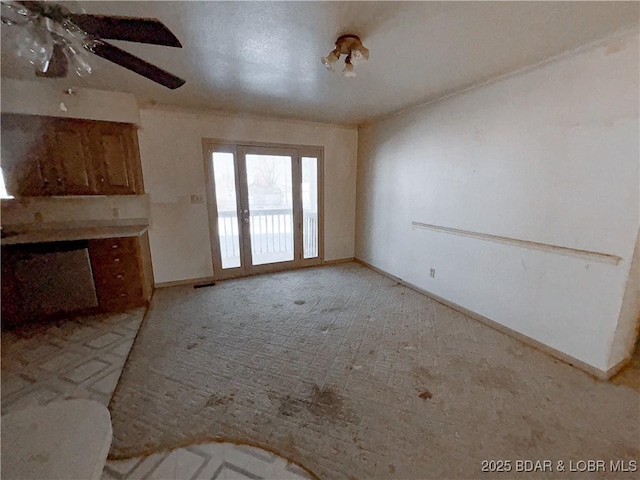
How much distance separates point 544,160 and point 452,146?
3.02ft

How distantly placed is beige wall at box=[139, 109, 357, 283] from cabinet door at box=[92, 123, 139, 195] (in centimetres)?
26

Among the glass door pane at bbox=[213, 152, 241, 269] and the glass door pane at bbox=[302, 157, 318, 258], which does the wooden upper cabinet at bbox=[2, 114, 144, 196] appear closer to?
the glass door pane at bbox=[213, 152, 241, 269]

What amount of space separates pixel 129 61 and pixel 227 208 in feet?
8.45

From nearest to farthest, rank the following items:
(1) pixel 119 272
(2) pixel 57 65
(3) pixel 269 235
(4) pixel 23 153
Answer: (2) pixel 57 65
(4) pixel 23 153
(1) pixel 119 272
(3) pixel 269 235

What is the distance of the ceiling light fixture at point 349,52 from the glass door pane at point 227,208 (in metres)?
2.48

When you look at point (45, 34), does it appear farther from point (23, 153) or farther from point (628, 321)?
point (628, 321)

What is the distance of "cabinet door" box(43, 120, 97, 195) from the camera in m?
2.79

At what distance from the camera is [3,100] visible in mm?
2533

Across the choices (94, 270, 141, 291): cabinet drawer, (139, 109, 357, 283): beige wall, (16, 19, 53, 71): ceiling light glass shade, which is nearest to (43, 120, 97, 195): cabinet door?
(139, 109, 357, 283): beige wall

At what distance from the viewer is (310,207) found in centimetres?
459

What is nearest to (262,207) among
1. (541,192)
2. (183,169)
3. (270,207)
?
(270,207)

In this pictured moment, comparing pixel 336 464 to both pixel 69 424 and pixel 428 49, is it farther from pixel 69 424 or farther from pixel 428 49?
pixel 428 49

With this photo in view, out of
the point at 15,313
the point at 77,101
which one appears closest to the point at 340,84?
the point at 77,101

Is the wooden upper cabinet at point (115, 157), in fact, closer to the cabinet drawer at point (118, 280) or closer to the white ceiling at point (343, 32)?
the white ceiling at point (343, 32)
